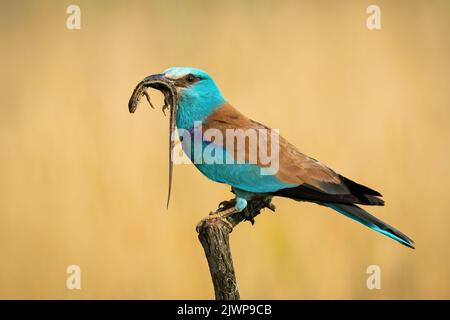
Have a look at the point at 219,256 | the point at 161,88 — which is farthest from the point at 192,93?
the point at 219,256

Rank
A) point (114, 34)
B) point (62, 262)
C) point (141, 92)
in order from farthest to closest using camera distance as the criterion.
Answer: point (114, 34) → point (62, 262) → point (141, 92)

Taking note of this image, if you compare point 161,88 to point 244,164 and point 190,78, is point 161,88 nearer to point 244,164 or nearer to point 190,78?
point 190,78

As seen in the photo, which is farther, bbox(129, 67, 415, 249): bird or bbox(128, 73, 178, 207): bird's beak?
bbox(128, 73, 178, 207): bird's beak

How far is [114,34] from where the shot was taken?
6.71 meters

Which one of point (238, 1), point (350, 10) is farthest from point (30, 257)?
point (350, 10)

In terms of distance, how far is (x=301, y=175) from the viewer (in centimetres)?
409

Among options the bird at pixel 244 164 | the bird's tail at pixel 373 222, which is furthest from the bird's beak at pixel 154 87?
the bird's tail at pixel 373 222

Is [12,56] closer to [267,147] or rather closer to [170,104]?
[170,104]

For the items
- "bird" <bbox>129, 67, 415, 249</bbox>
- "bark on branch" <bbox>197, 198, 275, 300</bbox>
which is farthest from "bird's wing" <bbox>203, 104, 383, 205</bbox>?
"bark on branch" <bbox>197, 198, 275, 300</bbox>

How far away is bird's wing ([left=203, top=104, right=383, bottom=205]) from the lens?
391cm

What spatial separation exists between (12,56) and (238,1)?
6.92 ft

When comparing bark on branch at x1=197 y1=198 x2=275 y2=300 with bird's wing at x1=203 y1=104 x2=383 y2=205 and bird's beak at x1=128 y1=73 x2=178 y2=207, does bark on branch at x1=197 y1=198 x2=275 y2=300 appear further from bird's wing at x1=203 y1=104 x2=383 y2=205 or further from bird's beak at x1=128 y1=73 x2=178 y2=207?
bird's beak at x1=128 y1=73 x2=178 y2=207

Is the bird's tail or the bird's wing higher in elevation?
the bird's wing

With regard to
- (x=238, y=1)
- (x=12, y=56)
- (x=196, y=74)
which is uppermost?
(x=238, y=1)
